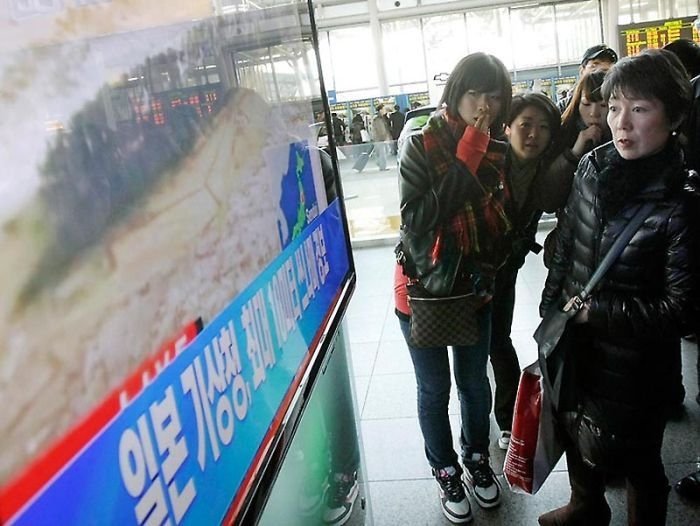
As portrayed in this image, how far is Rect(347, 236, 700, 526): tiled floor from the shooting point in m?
2.12

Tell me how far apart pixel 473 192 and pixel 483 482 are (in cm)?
105

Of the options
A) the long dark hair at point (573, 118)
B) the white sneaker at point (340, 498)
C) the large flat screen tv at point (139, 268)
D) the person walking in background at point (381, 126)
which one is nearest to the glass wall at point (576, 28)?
the person walking in background at point (381, 126)

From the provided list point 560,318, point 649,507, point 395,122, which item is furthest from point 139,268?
point 395,122

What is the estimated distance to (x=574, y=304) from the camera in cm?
166

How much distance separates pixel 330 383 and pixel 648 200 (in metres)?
0.98

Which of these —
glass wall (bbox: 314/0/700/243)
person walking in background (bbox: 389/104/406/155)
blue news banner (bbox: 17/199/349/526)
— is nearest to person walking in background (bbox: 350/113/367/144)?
person walking in background (bbox: 389/104/406/155)

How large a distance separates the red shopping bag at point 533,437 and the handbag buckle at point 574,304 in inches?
10.0

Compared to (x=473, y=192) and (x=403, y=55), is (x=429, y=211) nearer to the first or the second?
(x=473, y=192)

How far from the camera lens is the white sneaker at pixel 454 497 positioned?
2.06 meters

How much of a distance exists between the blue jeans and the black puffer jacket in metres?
0.40

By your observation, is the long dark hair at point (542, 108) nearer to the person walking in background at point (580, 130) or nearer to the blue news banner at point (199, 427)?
the person walking in background at point (580, 130)

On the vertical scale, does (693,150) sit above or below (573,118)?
below

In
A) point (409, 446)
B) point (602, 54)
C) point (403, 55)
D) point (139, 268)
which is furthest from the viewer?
point (403, 55)

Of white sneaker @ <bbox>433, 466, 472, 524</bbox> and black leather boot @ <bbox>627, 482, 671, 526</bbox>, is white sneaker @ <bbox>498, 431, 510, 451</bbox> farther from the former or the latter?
black leather boot @ <bbox>627, 482, 671, 526</bbox>
